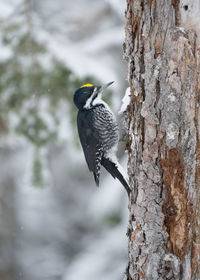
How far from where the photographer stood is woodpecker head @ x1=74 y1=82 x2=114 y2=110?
3341 millimetres

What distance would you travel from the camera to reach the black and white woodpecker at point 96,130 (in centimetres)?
341

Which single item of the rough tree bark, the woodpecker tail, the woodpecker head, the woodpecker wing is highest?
the woodpecker head

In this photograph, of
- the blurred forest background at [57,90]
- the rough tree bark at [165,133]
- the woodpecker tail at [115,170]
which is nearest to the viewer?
the rough tree bark at [165,133]

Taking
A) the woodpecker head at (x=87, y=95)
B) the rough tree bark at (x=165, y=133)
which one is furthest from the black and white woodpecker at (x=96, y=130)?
the rough tree bark at (x=165, y=133)

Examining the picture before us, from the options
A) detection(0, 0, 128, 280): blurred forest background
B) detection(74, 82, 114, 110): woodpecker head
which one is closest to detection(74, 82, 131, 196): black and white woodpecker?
detection(74, 82, 114, 110): woodpecker head

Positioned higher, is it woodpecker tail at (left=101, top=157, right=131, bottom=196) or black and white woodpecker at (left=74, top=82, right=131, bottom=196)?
black and white woodpecker at (left=74, top=82, right=131, bottom=196)

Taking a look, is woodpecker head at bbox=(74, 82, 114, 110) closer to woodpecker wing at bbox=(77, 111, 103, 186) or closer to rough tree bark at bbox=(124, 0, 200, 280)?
woodpecker wing at bbox=(77, 111, 103, 186)

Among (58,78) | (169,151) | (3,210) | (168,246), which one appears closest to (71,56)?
(58,78)

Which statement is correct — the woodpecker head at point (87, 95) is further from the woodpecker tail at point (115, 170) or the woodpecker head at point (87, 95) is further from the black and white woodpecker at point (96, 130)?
the woodpecker tail at point (115, 170)

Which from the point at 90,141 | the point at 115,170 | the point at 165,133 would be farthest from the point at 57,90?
the point at 165,133

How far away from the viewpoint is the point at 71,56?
373 centimetres

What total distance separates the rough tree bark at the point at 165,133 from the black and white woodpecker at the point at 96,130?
1271 mm

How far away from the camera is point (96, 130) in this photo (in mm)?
3564

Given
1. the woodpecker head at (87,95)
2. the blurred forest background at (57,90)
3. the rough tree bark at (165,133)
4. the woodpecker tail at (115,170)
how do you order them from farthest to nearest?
the blurred forest background at (57,90)
the woodpecker head at (87,95)
the woodpecker tail at (115,170)
the rough tree bark at (165,133)
